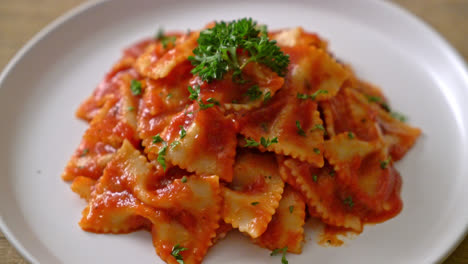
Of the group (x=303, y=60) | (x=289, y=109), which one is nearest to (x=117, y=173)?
(x=289, y=109)

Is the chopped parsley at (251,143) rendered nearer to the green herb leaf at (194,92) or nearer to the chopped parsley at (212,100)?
the chopped parsley at (212,100)

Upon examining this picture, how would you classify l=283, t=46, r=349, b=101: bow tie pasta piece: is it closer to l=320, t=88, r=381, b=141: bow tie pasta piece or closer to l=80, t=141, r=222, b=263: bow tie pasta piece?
l=320, t=88, r=381, b=141: bow tie pasta piece

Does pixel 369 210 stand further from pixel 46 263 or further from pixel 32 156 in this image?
pixel 32 156

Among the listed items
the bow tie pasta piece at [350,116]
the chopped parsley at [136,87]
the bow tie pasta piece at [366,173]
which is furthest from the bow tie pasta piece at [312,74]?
the chopped parsley at [136,87]

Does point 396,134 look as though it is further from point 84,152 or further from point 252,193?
point 84,152

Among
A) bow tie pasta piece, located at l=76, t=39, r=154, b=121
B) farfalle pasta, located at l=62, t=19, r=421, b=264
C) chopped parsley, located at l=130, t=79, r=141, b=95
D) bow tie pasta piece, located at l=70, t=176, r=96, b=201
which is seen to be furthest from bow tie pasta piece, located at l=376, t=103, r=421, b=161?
bow tie pasta piece, located at l=70, t=176, r=96, b=201

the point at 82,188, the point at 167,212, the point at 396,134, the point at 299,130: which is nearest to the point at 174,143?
the point at 167,212
